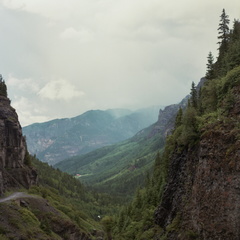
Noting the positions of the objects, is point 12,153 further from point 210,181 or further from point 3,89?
point 210,181

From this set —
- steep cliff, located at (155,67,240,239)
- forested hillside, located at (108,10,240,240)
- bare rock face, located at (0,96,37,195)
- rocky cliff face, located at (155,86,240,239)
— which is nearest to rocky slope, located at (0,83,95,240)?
bare rock face, located at (0,96,37,195)

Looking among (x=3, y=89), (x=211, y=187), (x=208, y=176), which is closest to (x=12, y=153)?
(x=3, y=89)

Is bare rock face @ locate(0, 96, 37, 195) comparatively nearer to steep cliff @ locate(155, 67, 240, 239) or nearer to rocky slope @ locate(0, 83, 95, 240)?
rocky slope @ locate(0, 83, 95, 240)

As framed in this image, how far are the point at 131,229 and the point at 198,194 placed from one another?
35537mm

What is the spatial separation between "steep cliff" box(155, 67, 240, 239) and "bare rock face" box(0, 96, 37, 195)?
2688 inches

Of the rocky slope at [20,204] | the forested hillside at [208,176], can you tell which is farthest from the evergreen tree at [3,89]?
the forested hillside at [208,176]

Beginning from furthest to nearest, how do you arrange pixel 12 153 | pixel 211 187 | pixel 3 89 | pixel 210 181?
1. pixel 3 89
2. pixel 12 153
3. pixel 210 181
4. pixel 211 187

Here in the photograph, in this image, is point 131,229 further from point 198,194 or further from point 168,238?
point 198,194

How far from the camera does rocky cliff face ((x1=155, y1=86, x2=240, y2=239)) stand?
30.3 m

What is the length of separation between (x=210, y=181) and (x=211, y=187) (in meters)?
0.73

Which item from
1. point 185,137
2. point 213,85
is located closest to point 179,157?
point 185,137

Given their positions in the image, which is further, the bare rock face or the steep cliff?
the bare rock face

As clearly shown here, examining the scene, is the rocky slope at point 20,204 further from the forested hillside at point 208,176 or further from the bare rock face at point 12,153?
the forested hillside at point 208,176

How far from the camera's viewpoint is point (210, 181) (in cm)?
3353
